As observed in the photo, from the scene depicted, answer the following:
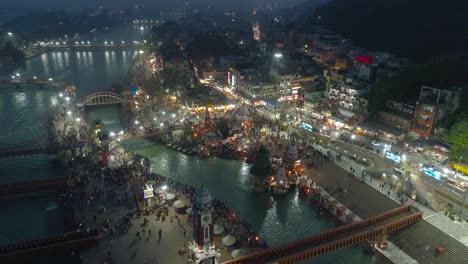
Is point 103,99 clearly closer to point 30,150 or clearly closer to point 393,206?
point 30,150

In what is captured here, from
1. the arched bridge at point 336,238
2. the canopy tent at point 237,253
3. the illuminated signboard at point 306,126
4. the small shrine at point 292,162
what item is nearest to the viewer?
the arched bridge at point 336,238

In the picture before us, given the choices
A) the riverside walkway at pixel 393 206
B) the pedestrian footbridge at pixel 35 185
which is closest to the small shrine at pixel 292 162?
the riverside walkway at pixel 393 206

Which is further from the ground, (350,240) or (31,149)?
(31,149)

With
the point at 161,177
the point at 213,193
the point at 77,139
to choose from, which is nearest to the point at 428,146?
the point at 213,193

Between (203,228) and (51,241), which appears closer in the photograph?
(203,228)

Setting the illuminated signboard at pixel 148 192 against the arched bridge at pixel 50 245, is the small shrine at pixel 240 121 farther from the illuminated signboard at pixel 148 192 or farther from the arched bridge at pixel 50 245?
the arched bridge at pixel 50 245

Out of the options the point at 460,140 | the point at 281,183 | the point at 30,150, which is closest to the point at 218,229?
the point at 281,183

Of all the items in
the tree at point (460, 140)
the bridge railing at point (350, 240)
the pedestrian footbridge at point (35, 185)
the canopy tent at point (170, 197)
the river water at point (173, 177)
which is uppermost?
the tree at point (460, 140)

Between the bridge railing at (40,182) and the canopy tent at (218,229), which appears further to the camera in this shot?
the bridge railing at (40,182)
